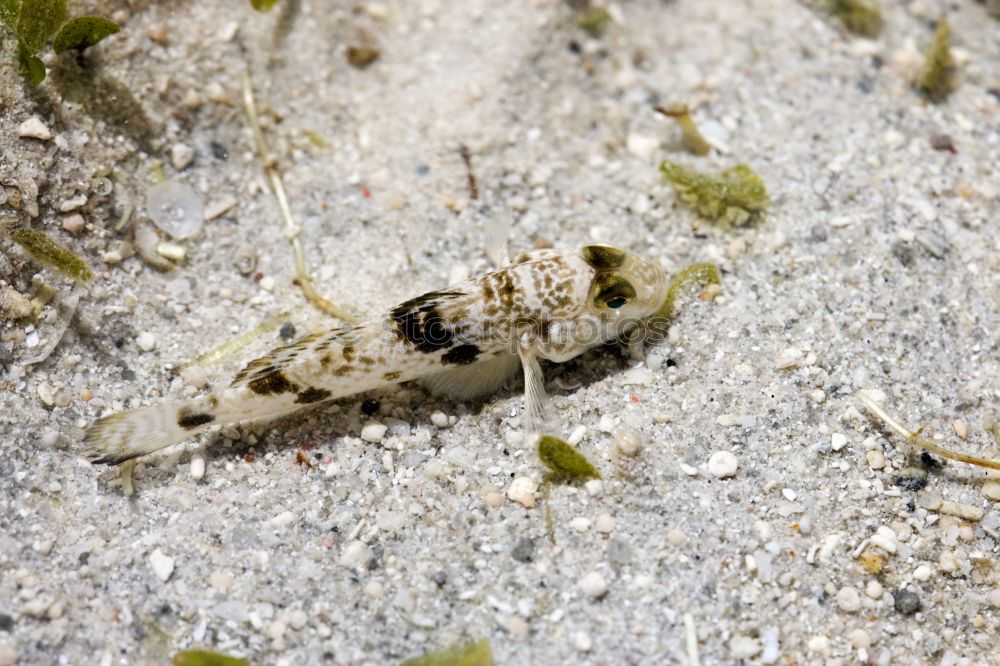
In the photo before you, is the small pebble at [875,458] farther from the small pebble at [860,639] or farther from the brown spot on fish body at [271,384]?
the brown spot on fish body at [271,384]

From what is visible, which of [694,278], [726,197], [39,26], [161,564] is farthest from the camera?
[726,197]

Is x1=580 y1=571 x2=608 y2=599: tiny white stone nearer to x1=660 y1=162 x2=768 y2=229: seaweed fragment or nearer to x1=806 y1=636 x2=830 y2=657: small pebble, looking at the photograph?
x1=806 y1=636 x2=830 y2=657: small pebble

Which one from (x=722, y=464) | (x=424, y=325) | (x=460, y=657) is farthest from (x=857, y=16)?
(x=460, y=657)

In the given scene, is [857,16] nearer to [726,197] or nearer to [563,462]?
[726,197]

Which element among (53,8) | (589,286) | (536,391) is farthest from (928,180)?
(53,8)

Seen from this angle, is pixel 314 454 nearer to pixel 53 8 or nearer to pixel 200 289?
pixel 200 289

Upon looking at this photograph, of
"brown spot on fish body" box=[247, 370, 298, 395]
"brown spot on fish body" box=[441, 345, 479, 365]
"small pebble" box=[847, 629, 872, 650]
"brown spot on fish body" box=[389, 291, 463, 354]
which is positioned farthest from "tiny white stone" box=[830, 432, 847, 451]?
"brown spot on fish body" box=[247, 370, 298, 395]
